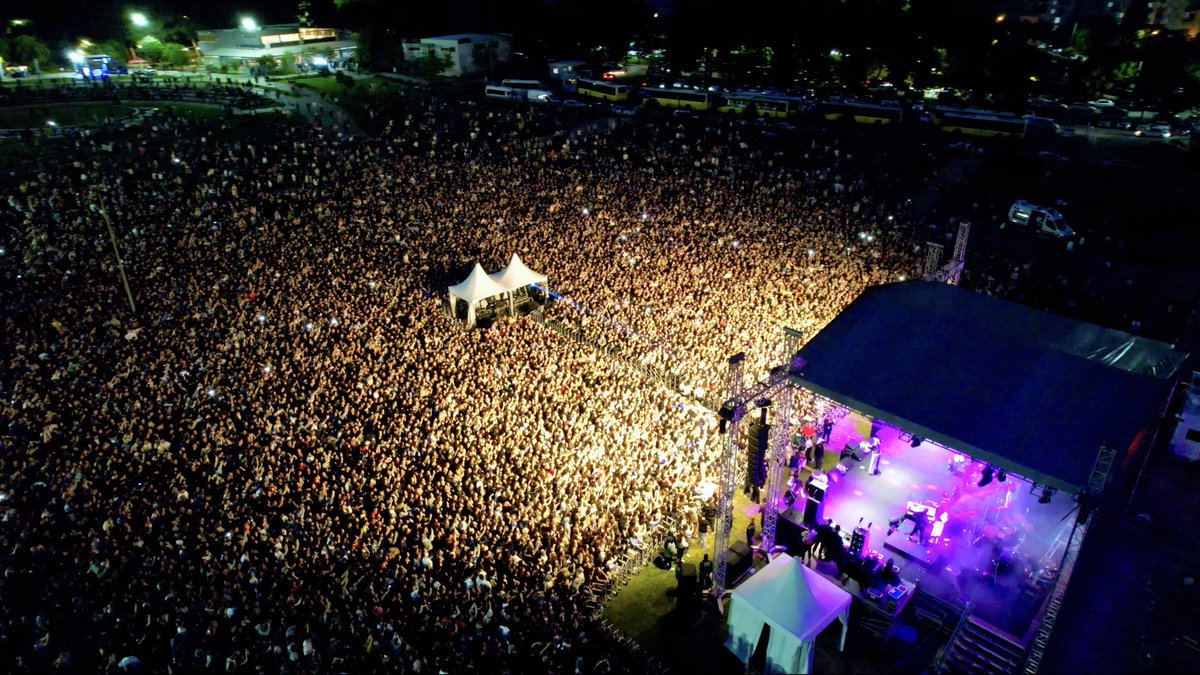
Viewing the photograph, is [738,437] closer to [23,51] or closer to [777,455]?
[777,455]

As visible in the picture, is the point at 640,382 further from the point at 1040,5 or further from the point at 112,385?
the point at 1040,5

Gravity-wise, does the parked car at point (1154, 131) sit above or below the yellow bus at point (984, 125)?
below

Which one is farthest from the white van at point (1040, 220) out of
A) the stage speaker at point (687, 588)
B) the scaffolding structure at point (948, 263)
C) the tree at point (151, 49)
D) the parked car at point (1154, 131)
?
the tree at point (151, 49)

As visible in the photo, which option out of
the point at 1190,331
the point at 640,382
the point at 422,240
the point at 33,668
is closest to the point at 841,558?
the point at 640,382

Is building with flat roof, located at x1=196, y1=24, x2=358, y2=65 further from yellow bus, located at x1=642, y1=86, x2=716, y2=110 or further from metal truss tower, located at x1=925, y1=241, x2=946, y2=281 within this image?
metal truss tower, located at x1=925, y1=241, x2=946, y2=281

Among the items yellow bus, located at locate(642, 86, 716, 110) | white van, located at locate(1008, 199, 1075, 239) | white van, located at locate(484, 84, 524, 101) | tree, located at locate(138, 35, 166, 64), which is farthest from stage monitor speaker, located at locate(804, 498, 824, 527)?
tree, located at locate(138, 35, 166, 64)

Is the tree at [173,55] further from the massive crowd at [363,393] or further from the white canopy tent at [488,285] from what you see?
the white canopy tent at [488,285]
